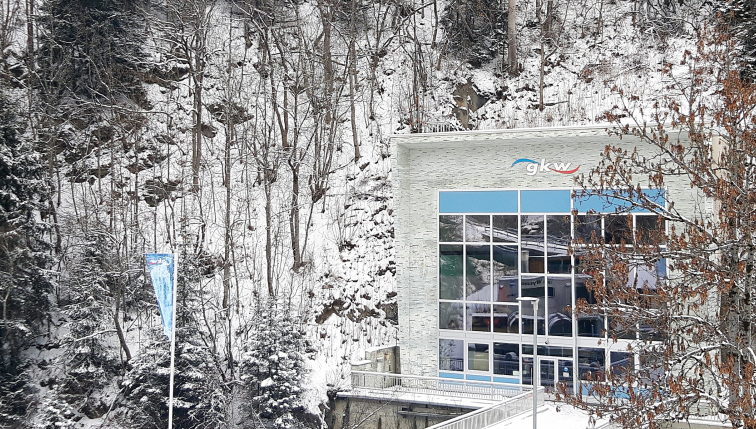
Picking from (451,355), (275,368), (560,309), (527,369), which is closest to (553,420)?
(527,369)

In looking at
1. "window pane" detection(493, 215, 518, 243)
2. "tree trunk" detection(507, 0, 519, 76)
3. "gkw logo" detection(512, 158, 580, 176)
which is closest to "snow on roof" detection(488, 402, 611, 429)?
"window pane" detection(493, 215, 518, 243)

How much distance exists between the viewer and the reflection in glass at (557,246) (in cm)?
2455

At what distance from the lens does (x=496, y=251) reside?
25641 mm

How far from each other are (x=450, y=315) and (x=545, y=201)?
5.75 metres

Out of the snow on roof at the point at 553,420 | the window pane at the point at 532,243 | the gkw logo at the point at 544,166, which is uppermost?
the gkw logo at the point at 544,166

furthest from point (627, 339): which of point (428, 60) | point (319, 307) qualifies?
point (428, 60)

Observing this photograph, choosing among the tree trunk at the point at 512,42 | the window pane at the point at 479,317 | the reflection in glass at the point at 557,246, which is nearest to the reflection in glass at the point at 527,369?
the window pane at the point at 479,317

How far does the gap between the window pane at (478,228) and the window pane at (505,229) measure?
27cm

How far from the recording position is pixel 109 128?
35.7 m

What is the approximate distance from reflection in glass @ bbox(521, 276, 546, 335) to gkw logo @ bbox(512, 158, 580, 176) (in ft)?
13.1

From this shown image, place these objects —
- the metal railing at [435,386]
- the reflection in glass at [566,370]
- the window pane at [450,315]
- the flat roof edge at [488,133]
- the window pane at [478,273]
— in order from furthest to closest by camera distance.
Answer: the window pane at [450,315] → the window pane at [478,273] → the reflection in glass at [566,370] → the flat roof edge at [488,133] → the metal railing at [435,386]

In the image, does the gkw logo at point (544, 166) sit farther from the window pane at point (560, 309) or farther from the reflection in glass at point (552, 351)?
the reflection in glass at point (552, 351)

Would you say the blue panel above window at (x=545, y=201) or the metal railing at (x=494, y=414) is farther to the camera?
the blue panel above window at (x=545, y=201)

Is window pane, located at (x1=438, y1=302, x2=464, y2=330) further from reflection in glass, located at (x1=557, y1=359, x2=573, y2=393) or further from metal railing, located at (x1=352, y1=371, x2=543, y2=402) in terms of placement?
reflection in glass, located at (x1=557, y1=359, x2=573, y2=393)
